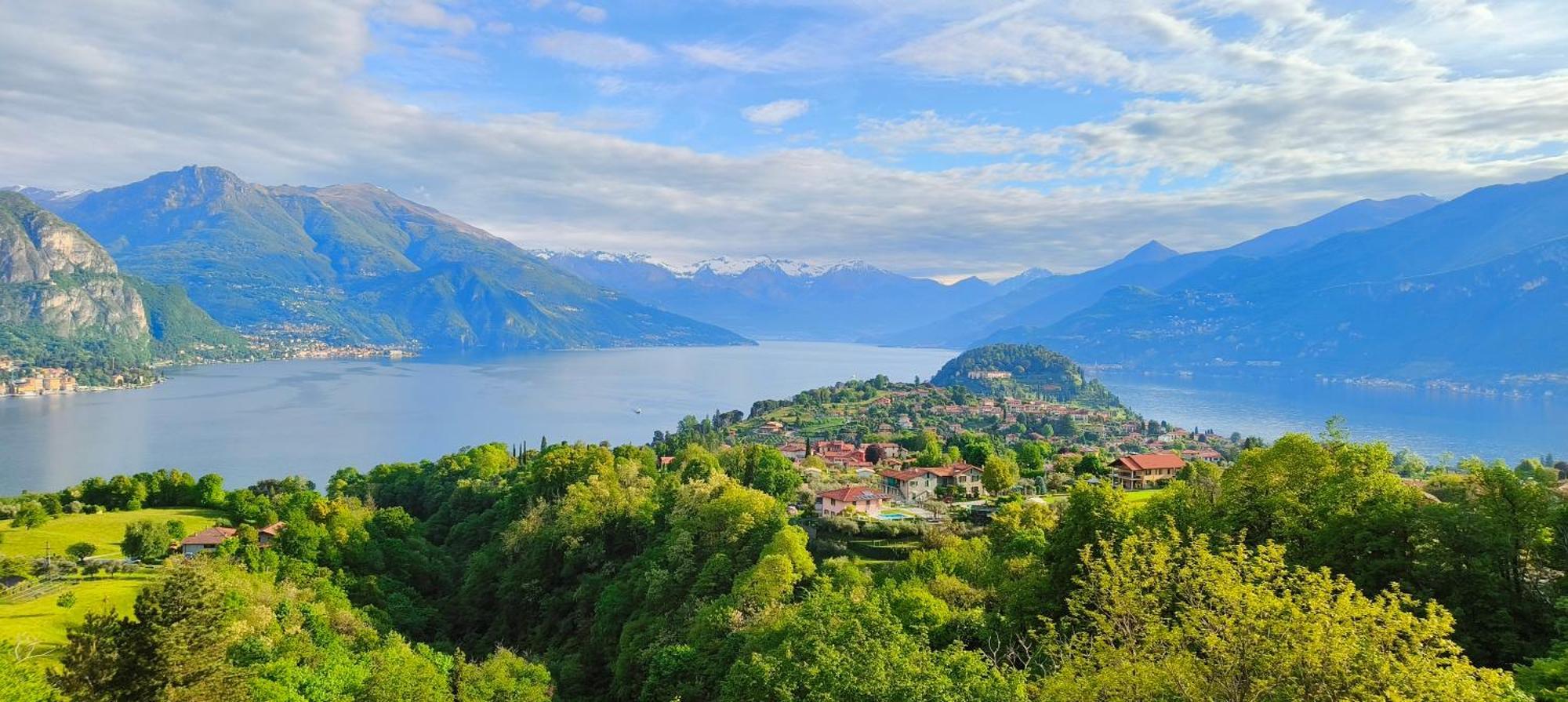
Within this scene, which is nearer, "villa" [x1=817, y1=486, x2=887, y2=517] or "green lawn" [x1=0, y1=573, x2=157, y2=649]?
"green lawn" [x1=0, y1=573, x2=157, y2=649]

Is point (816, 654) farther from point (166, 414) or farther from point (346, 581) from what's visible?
point (166, 414)

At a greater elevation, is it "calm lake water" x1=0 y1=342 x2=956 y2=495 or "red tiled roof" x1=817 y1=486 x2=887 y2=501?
"red tiled roof" x1=817 y1=486 x2=887 y2=501

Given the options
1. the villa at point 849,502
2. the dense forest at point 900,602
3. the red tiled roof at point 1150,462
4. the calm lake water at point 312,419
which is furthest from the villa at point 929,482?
the calm lake water at point 312,419

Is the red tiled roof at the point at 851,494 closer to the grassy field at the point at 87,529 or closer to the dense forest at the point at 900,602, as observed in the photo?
the dense forest at the point at 900,602

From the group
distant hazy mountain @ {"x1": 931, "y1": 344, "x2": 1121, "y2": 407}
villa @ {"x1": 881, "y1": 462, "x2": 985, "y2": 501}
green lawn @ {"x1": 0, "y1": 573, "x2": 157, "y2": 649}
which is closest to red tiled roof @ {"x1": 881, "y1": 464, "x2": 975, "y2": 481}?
villa @ {"x1": 881, "y1": 462, "x2": 985, "y2": 501}

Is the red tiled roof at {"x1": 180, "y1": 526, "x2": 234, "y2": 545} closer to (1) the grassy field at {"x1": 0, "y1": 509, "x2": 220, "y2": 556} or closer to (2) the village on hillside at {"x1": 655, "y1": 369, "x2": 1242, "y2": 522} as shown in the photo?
(1) the grassy field at {"x1": 0, "y1": 509, "x2": 220, "y2": 556}

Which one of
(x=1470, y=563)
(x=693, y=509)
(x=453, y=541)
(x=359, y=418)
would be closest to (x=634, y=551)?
(x=693, y=509)
